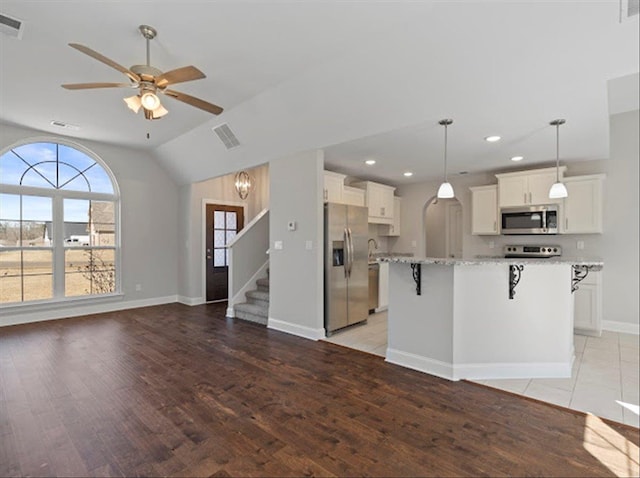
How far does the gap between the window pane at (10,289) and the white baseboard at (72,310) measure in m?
0.26

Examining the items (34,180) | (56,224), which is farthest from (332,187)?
(34,180)

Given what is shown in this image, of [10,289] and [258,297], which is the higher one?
[10,289]

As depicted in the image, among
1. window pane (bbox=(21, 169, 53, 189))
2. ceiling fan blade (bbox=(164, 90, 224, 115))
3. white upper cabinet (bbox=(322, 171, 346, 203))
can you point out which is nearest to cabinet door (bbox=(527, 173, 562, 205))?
white upper cabinet (bbox=(322, 171, 346, 203))

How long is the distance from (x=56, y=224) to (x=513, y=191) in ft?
25.1

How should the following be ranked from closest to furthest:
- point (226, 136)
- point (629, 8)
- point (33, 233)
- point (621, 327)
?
point (629, 8)
point (621, 327)
point (226, 136)
point (33, 233)

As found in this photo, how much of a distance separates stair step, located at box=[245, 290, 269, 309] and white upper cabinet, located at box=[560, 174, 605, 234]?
4.72m

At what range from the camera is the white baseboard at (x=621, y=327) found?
4.47 meters

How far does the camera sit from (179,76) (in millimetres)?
2660

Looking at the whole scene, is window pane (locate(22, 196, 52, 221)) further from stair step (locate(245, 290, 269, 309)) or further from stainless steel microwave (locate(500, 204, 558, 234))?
stainless steel microwave (locate(500, 204, 558, 234))

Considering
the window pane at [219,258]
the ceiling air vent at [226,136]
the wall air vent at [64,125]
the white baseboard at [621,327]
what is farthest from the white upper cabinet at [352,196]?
the wall air vent at [64,125]

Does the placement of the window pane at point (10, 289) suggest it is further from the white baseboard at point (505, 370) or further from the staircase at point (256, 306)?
the white baseboard at point (505, 370)

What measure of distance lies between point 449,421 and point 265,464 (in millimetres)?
1356

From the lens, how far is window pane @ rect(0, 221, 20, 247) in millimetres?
4993

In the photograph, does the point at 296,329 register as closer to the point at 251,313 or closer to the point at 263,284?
the point at 251,313
